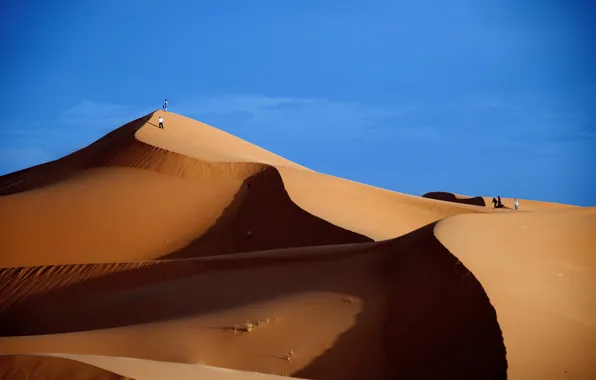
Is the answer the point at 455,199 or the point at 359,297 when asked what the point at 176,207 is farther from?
the point at 455,199

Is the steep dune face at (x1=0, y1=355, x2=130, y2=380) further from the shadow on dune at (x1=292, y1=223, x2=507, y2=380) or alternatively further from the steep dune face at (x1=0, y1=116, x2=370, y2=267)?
the steep dune face at (x1=0, y1=116, x2=370, y2=267)

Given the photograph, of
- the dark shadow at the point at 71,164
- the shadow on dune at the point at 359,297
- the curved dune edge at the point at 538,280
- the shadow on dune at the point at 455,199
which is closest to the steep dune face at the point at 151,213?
the dark shadow at the point at 71,164

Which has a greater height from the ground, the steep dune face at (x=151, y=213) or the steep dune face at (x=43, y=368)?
the steep dune face at (x=151, y=213)

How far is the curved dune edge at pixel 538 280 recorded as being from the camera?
26.2 ft

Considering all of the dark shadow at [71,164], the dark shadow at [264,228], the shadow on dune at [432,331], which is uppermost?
the dark shadow at [71,164]

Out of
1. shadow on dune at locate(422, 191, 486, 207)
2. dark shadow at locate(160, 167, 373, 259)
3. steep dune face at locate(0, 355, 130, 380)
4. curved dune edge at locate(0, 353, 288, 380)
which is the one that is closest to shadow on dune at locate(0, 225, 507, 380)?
curved dune edge at locate(0, 353, 288, 380)

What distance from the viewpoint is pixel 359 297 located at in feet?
35.6

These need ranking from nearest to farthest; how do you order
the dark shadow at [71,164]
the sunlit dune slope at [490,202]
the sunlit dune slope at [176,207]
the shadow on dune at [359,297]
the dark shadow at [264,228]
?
1. the shadow on dune at [359,297]
2. the dark shadow at [264,228]
3. the sunlit dune slope at [176,207]
4. the dark shadow at [71,164]
5. the sunlit dune slope at [490,202]

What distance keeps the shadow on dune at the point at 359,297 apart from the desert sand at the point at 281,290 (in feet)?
0.09

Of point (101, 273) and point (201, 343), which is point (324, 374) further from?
point (101, 273)

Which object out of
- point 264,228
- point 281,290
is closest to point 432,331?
point 281,290

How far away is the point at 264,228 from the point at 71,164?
9.04 meters

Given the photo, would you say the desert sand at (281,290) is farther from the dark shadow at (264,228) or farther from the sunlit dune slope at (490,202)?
the sunlit dune slope at (490,202)

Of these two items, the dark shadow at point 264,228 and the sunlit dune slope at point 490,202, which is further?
the sunlit dune slope at point 490,202
